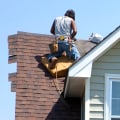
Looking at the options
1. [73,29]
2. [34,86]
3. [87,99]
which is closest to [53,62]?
[34,86]

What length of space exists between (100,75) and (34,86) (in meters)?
2.26

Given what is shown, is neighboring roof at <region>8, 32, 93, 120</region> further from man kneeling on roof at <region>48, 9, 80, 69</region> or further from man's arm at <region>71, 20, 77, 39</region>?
man's arm at <region>71, 20, 77, 39</region>

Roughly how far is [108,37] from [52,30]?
3.60 m

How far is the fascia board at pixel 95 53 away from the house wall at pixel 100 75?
0.23 m

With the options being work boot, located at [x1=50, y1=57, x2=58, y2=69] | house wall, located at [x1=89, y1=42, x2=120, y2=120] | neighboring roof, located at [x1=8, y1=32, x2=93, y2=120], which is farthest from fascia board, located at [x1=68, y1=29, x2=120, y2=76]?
work boot, located at [x1=50, y1=57, x2=58, y2=69]

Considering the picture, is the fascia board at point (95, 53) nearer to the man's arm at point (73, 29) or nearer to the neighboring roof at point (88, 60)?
the neighboring roof at point (88, 60)

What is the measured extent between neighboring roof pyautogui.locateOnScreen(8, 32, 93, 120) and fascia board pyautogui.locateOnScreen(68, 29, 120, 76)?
175cm

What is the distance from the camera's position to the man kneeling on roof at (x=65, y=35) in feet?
40.7

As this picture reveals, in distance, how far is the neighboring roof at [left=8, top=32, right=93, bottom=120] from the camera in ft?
36.6

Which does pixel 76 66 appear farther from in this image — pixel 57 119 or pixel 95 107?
pixel 57 119

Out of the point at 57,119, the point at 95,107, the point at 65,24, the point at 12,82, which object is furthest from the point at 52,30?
the point at 95,107

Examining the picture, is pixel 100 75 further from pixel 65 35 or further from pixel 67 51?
pixel 65 35

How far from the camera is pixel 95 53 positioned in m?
9.82

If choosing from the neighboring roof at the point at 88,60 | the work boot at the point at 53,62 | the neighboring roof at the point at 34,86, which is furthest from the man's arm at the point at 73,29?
the neighboring roof at the point at 88,60
